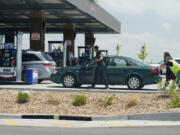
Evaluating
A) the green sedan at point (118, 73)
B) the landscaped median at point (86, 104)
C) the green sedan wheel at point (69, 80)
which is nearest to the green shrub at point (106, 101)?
the landscaped median at point (86, 104)

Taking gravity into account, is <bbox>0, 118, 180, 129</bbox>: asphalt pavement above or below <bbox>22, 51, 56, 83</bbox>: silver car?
below

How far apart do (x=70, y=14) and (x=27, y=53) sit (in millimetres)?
12158

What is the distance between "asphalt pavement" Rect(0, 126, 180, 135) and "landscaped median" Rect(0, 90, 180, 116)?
230cm

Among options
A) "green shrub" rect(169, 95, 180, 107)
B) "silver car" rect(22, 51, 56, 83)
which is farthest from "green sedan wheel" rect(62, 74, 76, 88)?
"green shrub" rect(169, 95, 180, 107)

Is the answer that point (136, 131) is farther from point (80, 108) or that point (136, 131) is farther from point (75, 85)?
point (75, 85)

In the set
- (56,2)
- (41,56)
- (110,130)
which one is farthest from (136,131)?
(56,2)

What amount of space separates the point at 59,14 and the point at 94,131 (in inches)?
1025

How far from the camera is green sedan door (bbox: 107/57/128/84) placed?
1862 centimetres

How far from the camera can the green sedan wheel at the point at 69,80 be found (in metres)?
19.5

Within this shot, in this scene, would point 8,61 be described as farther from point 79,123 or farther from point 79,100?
point 79,123

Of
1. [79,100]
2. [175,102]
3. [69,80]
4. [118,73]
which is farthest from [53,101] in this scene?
[69,80]

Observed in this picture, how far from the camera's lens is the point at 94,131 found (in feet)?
31.0

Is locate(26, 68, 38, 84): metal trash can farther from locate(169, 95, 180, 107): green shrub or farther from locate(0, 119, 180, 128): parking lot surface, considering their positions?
locate(169, 95, 180, 107): green shrub

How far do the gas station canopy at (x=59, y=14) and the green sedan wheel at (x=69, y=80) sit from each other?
29.6 ft
